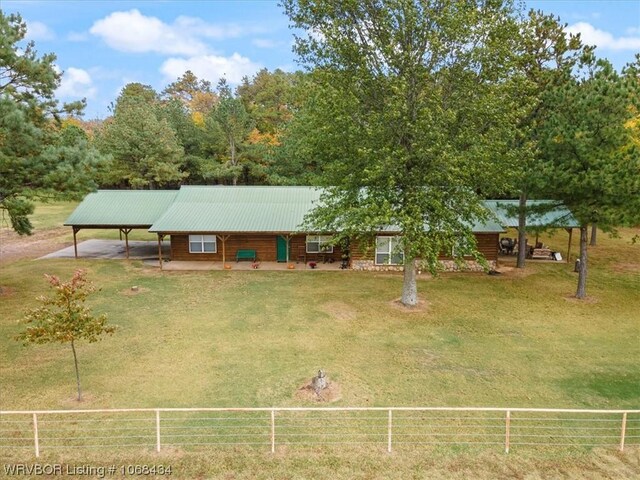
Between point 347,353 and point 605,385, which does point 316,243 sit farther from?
point 605,385

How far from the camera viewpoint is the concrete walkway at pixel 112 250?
2975cm

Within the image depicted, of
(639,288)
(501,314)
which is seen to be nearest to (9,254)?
(501,314)

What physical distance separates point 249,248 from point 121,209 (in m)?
9.58

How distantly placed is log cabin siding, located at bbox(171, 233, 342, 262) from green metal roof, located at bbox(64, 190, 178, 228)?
2574 mm

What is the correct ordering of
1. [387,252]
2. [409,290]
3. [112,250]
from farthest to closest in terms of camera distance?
[112,250]
[387,252]
[409,290]

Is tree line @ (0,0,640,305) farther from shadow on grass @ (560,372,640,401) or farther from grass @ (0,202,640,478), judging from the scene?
shadow on grass @ (560,372,640,401)

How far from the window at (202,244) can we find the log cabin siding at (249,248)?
0.64 ft

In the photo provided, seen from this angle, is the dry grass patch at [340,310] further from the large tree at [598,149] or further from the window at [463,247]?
the large tree at [598,149]

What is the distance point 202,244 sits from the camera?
2825 centimetres

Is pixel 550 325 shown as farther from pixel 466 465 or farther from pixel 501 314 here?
pixel 466 465

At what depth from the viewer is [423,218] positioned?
18.5 meters

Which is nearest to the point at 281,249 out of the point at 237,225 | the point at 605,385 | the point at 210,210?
the point at 237,225

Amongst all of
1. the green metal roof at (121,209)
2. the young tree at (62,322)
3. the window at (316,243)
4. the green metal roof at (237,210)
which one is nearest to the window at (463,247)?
the window at (316,243)

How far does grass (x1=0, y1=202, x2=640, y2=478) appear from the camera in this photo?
991cm
